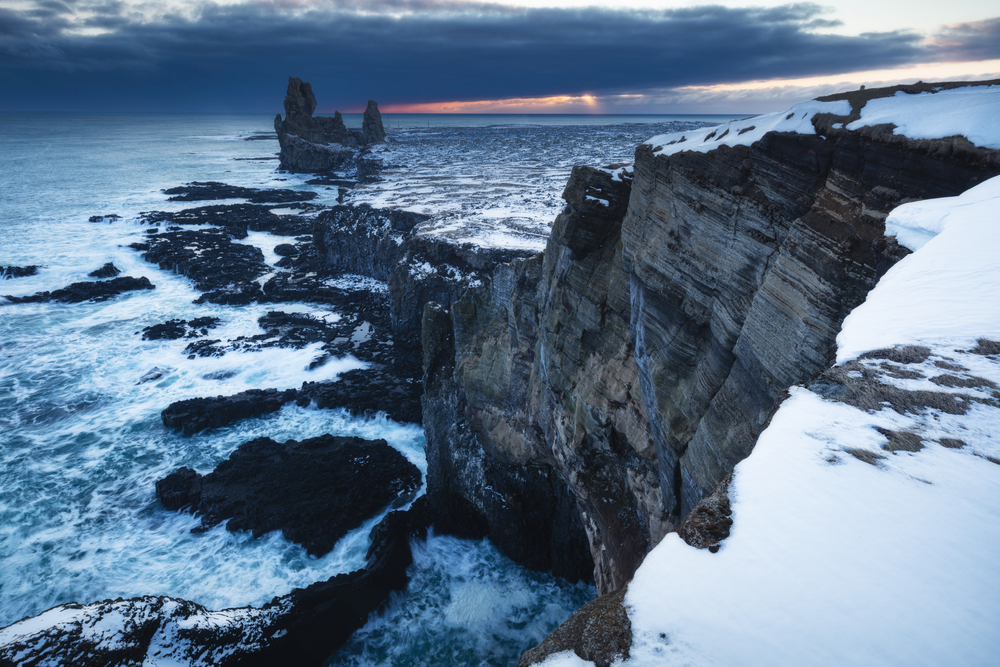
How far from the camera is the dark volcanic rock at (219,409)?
27.0 meters

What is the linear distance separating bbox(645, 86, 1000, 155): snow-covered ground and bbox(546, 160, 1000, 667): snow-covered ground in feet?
7.52

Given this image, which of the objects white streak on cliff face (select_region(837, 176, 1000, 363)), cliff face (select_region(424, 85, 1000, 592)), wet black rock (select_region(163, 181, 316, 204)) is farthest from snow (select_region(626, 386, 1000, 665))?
wet black rock (select_region(163, 181, 316, 204))

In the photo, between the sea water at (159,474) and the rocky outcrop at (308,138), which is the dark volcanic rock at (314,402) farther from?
the rocky outcrop at (308,138)

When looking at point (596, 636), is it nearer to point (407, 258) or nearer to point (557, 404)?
point (557, 404)

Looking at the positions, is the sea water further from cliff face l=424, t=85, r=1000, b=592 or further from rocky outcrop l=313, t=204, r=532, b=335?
rocky outcrop l=313, t=204, r=532, b=335

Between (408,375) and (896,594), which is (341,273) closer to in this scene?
(408,375)

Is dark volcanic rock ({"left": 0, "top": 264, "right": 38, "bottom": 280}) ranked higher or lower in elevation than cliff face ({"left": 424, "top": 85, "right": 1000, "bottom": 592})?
lower

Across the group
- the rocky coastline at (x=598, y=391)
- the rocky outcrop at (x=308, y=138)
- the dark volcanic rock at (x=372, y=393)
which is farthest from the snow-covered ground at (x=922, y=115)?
the rocky outcrop at (x=308, y=138)

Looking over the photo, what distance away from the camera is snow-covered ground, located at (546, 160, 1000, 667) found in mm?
2912

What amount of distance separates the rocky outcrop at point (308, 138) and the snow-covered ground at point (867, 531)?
12388 cm

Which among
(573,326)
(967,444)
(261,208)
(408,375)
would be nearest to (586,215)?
(573,326)

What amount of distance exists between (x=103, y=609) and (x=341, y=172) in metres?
118

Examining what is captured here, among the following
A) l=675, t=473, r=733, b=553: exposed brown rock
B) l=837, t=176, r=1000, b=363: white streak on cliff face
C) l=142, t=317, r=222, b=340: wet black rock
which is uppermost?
l=837, t=176, r=1000, b=363: white streak on cliff face

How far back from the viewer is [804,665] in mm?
2832
